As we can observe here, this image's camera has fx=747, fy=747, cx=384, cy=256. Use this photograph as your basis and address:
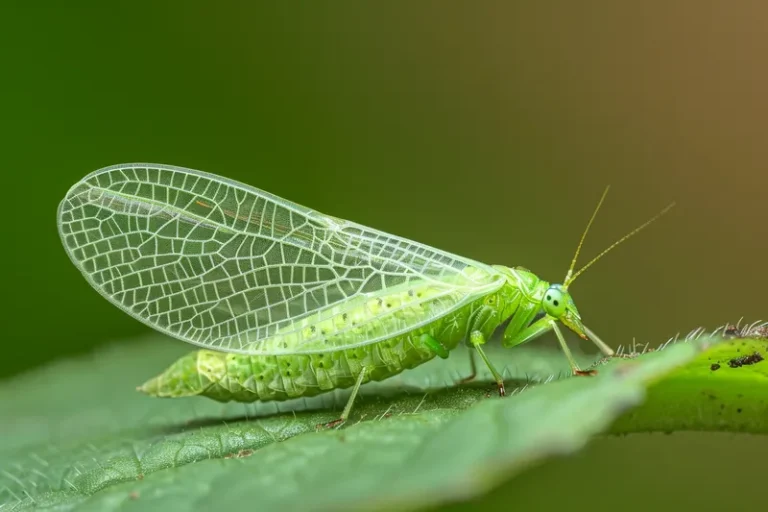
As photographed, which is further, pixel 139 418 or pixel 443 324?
pixel 139 418

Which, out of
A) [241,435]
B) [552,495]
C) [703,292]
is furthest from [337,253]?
[703,292]

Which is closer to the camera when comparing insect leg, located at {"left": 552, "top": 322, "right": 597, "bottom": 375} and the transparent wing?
insect leg, located at {"left": 552, "top": 322, "right": 597, "bottom": 375}

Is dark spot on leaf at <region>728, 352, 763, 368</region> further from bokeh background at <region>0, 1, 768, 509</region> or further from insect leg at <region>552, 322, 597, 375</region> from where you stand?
bokeh background at <region>0, 1, 768, 509</region>

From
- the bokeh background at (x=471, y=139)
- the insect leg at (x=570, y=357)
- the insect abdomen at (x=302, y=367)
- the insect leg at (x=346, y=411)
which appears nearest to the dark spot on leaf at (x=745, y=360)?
the insect leg at (x=570, y=357)

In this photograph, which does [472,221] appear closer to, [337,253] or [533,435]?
[337,253]

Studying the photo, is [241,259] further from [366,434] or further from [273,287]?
[366,434]

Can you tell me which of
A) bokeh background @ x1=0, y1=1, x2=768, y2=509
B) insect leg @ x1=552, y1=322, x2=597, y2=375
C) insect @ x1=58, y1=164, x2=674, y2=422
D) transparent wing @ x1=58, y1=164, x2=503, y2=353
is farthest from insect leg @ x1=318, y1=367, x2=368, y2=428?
bokeh background @ x1=0, y1=1, x2=768, y2=509

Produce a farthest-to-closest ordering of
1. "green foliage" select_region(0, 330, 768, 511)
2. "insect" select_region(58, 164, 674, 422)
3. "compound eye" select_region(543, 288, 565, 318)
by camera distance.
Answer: "compound eye" select_region(543, 288, 565, 318) → "insect" select_region(58, 164, 674, 422) → "green foliage" select_region(0, 330, 768, 511)
